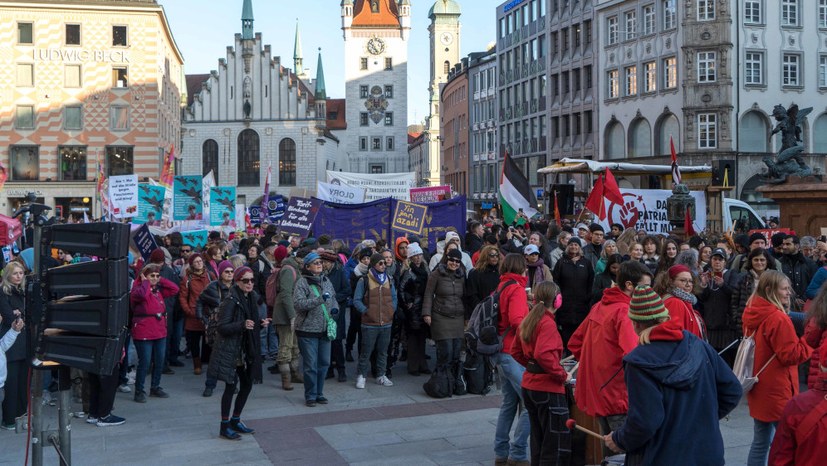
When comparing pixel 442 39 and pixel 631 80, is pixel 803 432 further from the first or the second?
pixel 442 39

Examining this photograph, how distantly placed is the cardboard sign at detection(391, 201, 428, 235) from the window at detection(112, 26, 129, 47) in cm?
4142

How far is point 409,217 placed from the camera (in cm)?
1598

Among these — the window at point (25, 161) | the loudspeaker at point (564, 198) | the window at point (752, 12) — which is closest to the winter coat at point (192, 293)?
the loudspeaker at point (564, 198)

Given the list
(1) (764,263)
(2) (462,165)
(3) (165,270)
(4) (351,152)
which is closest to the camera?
(1) (764,263)

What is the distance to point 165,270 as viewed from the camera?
12273 millimetres

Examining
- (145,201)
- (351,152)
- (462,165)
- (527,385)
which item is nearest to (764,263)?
(527,385)

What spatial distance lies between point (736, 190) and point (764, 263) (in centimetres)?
3469

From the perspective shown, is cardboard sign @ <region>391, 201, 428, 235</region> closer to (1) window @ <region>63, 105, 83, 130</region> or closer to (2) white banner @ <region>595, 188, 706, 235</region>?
(2) white banner @ <region>595, 188, 706, 235</region>

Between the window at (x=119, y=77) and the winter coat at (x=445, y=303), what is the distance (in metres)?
46.2

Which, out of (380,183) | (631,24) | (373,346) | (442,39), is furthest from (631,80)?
(442,39)

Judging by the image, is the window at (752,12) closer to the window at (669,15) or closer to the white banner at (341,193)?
the window at (669,15)

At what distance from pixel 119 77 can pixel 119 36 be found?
7.52ft

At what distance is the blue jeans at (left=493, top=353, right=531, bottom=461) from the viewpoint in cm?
753

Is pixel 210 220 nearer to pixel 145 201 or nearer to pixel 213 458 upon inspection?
pixel 145 201
